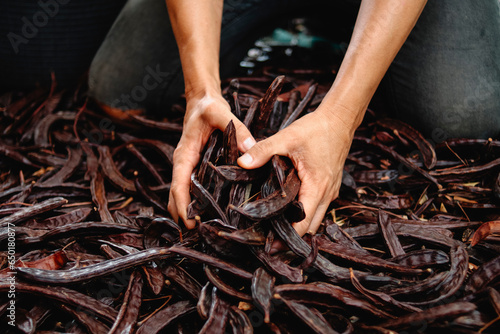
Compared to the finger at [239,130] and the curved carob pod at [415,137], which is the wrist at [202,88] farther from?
the curved carob pod at [415,137]

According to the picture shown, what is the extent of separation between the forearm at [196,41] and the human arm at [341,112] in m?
0.66

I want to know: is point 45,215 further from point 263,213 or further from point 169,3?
point 169,3

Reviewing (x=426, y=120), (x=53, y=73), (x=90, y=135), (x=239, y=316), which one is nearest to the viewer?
(x=239, y=316)

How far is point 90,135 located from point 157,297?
1561 mm

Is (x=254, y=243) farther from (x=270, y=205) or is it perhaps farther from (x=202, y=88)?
(x=202, y=88)

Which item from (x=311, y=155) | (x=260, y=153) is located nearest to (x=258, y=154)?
(x=260, y=153)

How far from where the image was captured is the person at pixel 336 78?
4.99 ft

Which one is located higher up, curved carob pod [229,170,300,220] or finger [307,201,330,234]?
curved carob pod [229,170,300,220]

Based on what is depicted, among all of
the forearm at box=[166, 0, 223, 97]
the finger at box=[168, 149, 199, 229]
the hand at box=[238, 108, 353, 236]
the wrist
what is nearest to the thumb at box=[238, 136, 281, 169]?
the hand at box=[238, 108, 353, 236]

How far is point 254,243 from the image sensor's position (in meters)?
1.26

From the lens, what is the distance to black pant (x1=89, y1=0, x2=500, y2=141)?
218 centimetres

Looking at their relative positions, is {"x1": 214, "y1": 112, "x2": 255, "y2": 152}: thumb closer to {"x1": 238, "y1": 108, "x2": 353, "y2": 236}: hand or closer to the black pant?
{"x1": 238, "y1": 108, "x2": 353, "y2": 236}: hand

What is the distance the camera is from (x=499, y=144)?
2008 mm

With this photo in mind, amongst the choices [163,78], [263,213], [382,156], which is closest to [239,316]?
[263,213]
